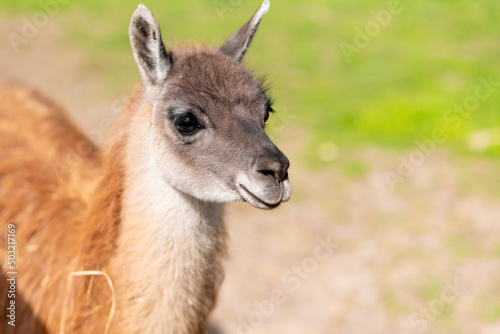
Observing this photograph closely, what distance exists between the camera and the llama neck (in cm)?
359

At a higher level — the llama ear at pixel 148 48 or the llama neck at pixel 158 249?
the llama ear at pixel 148 48

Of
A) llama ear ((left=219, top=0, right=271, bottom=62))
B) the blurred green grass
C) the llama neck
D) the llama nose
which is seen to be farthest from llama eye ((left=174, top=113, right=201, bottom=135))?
the blurred green grass

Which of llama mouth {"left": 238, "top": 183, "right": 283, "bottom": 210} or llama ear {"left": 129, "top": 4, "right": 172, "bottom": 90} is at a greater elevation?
llama ear {"left": 129, "top": 4, "right": 172, "bottom": 90}

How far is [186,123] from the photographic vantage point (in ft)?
11.6

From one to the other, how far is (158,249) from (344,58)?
917 centimetres

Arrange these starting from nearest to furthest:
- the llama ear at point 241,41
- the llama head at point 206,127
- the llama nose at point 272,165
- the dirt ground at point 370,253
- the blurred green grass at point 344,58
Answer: the llama nose at point 272,165 → the llama head at point 206,127 → the llama ear at point 241,41 → the dirt ground at point 370,253 → the blurred green grass at point 344,58

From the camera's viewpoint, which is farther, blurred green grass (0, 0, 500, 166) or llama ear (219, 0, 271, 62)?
blurred green grass (0, 0, 500, 166)

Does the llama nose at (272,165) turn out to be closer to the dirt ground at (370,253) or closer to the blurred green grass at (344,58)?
the dirt ground at (370,253)

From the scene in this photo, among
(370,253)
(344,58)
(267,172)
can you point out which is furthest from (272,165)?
(344,58)

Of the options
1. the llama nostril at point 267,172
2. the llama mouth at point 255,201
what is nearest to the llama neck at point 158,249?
the llama mouth at point 255,201

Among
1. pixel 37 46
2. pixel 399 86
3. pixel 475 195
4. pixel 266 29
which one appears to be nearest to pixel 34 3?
pixel 37 46

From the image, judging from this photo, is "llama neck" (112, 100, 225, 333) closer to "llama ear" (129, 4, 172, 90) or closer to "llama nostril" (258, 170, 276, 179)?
"llama ear" (129, 4, 172, 90)

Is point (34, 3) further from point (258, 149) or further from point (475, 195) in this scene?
point (258, 149)

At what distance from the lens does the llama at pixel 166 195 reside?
349cm
